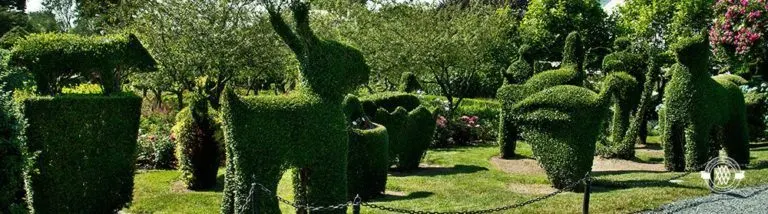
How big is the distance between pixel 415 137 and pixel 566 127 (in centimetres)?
384

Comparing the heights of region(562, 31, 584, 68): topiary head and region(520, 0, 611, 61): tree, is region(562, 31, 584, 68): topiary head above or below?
below

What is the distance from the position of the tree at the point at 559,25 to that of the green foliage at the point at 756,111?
11937 mm

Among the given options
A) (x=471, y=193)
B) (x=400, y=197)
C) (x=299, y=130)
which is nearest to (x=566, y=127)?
(x=471, y=193)

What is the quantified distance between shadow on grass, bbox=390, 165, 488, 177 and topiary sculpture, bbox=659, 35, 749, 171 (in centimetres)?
401

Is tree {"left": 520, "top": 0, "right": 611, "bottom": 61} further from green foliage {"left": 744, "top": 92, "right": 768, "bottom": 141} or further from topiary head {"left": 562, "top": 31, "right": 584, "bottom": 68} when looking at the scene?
topiary head {"left": 562, "top": 31, "right": 584, "bottom": 68}

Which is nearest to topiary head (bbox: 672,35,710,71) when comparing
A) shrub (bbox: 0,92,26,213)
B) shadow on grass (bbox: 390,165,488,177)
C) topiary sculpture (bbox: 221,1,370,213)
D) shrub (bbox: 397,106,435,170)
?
shadow on grass (bbox: 390,165,488,177)

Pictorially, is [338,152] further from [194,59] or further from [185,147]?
[194,59]

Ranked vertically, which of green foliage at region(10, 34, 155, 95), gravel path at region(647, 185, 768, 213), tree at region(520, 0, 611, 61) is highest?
tree at region(520, 0, 611, 61)

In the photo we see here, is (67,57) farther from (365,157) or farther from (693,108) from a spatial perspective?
(693,108)

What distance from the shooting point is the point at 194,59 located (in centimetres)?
2006

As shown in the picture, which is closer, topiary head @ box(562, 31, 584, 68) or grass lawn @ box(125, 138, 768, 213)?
grass lawn @ box(125, 138, 768, 213)

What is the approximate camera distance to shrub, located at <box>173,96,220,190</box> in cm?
1125

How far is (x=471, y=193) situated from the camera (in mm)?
11250

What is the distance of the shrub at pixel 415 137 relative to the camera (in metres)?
13.8
